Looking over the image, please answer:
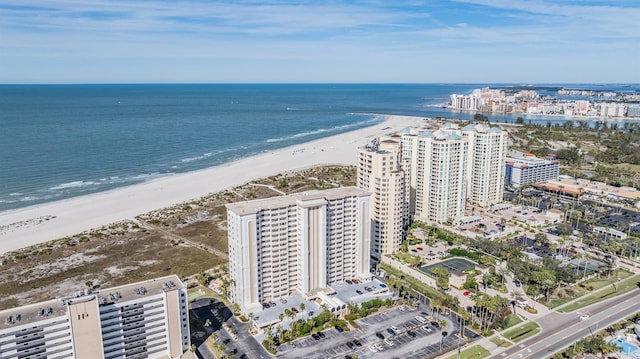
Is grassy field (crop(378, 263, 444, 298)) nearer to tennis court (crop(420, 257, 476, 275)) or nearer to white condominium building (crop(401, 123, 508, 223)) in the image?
tennis court (crop(420, 257, 476, 275))

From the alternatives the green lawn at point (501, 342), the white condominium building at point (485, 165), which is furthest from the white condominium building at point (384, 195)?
the white condominium building at point (485, 165)

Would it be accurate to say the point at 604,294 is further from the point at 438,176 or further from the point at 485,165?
the point at 485,165

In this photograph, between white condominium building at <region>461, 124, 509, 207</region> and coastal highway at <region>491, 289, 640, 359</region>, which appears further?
white condominium building at <region>461, 124, 509, 207</region>

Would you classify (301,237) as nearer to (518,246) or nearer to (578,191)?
(518,246)

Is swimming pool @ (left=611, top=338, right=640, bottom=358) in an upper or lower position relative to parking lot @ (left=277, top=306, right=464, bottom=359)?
upper

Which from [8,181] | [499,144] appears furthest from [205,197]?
[499,144]

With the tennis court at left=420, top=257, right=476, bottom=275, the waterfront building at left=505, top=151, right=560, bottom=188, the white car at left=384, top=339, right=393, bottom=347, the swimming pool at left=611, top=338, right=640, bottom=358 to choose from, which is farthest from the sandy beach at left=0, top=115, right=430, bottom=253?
the swimming pool at left=611, top=338, right=640, bottom=358
